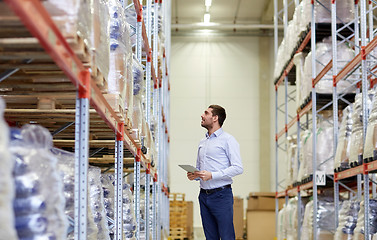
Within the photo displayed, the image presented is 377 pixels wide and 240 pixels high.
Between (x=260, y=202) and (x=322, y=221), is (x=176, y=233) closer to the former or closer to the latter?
(x=260, y=202)

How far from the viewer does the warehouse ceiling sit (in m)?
21.6

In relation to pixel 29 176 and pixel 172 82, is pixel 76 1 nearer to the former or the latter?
pixel 29 176

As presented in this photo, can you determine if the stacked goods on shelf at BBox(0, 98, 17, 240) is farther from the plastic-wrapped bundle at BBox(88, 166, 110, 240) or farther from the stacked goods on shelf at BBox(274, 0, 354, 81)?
the stacked goods on shelf at BBox(274, 0, 354, 81)

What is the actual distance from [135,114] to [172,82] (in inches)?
670

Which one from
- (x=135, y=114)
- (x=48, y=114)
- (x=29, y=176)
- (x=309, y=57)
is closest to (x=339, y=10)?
(x=309, y=57)

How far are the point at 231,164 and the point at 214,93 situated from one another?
1548cm

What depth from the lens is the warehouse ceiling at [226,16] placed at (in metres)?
21.6

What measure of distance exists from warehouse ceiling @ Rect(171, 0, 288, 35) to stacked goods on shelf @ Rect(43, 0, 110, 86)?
17703mm

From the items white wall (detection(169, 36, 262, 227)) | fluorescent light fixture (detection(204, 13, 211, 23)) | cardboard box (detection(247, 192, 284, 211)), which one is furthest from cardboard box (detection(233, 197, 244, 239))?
fluorescent light fixture (detection(204, 13, 211, 23))

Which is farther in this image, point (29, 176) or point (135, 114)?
point (135, 114)

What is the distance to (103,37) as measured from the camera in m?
3.80

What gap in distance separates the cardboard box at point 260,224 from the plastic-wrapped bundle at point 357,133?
946 centimetres

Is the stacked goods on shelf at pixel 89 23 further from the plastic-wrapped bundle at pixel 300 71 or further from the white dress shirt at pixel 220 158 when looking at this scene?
the plastic-wrapped bundle at pixel 300 71

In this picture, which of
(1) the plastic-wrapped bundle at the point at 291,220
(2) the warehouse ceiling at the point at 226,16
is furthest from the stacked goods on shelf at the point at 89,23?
(2) the warehouse ceiling at the point at 226,16
